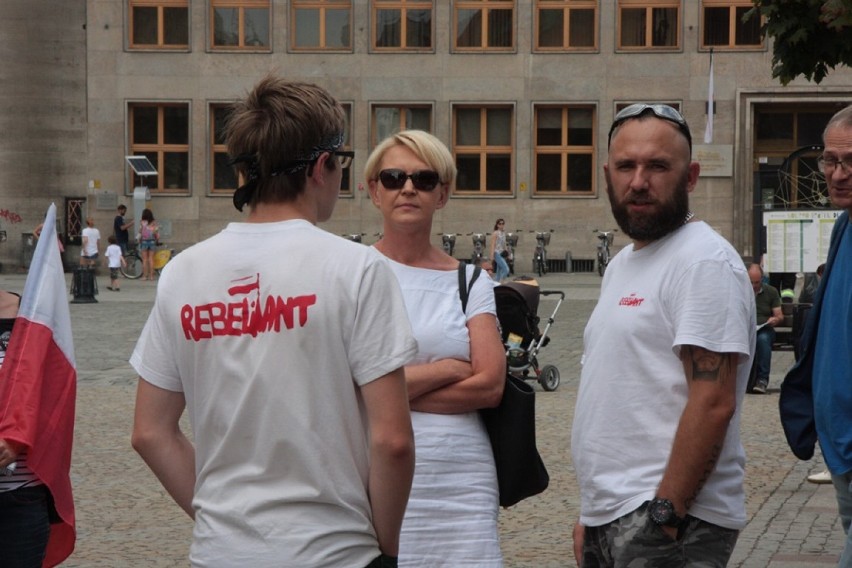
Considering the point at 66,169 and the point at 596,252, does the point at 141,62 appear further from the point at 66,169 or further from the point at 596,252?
the point at 596,252

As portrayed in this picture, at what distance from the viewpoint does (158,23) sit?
1725 inches

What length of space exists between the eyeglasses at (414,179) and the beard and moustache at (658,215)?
894 mm

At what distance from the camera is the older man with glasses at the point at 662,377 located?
344cm

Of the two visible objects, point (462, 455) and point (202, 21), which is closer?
point (462, 455)

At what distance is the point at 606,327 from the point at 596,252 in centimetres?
3874

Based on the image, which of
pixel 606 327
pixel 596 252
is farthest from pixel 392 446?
pixel 596 252

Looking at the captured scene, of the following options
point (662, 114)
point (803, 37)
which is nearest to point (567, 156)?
point (803, 37)

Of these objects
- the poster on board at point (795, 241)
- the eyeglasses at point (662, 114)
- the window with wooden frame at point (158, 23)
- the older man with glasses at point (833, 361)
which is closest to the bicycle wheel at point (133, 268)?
the window with wooden frame at point (158, 23)

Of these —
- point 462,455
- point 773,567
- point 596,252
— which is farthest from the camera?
point 596,252

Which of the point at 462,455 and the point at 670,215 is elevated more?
the point at 670,215

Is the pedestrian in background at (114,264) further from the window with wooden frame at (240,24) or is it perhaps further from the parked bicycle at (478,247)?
the parked bicycle at (478,247)

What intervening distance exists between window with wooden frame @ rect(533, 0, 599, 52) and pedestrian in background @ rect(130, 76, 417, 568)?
4094cm

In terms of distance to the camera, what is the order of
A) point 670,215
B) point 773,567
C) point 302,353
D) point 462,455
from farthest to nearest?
point 773,567 < point 462,455 < point 670,215 < point 302,353

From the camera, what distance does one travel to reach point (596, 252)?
4216 cm
